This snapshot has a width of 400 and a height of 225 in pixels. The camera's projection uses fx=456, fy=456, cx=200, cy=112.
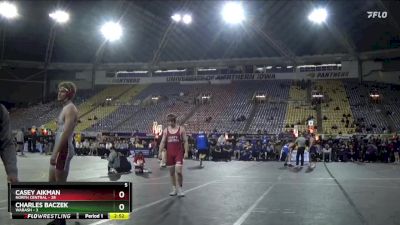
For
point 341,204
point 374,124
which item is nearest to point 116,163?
point 341,204

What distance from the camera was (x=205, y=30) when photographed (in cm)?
4253

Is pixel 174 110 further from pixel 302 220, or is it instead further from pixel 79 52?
pixel 302 220

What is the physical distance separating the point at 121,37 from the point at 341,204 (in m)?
39.7

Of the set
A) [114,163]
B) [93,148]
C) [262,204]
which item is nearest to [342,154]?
[114,163]

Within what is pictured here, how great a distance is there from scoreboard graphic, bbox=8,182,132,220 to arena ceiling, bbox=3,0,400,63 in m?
34.3

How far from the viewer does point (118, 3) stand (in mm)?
40969

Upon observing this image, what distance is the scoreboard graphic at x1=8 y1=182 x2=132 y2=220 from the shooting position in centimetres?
405

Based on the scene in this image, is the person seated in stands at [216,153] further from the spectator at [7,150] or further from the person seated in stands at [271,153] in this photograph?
the spectator at [7,150]

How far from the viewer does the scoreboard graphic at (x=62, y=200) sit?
13.3 feet

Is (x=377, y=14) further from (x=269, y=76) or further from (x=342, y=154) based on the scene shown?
(x=342, y=154)

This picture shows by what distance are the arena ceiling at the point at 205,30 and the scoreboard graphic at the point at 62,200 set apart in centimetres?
3425

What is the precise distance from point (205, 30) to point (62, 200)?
129 ft

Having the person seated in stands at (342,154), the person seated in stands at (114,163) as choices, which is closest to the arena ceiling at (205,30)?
the person seated in stands at (342,154)

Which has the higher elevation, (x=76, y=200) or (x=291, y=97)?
(x=291, y=97)
